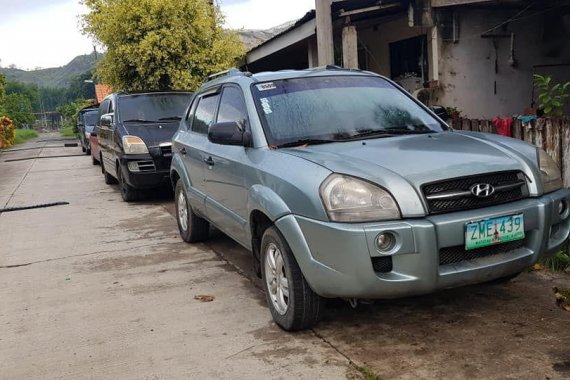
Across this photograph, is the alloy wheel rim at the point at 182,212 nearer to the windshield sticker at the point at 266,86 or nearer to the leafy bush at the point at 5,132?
the windshield sticker at the point at 266,86

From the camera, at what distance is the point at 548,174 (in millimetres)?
3535

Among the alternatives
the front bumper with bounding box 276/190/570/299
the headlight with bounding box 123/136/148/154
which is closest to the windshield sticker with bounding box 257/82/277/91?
the front bumper with bounding box 276/190/570/299

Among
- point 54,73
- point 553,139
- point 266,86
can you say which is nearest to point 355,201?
point 266,86

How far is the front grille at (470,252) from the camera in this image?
3.07m

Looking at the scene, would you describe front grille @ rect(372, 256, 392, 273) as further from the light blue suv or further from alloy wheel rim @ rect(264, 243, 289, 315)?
alloy wheel rim @ rect(264, 243, 289, 315)

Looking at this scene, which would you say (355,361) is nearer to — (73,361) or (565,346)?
(565,346)

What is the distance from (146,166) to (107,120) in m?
1.96

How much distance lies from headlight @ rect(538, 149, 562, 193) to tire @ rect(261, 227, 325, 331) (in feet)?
5.18

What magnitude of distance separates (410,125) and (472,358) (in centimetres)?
179

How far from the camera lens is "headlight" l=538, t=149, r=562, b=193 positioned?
11.4 ft

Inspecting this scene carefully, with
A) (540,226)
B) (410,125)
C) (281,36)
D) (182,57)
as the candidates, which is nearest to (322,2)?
(281,36)

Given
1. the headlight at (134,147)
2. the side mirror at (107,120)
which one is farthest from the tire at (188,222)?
the side mirror at (107,120)

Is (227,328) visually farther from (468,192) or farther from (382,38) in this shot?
(382,38)

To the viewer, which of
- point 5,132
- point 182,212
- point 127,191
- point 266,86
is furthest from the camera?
point 5,132
